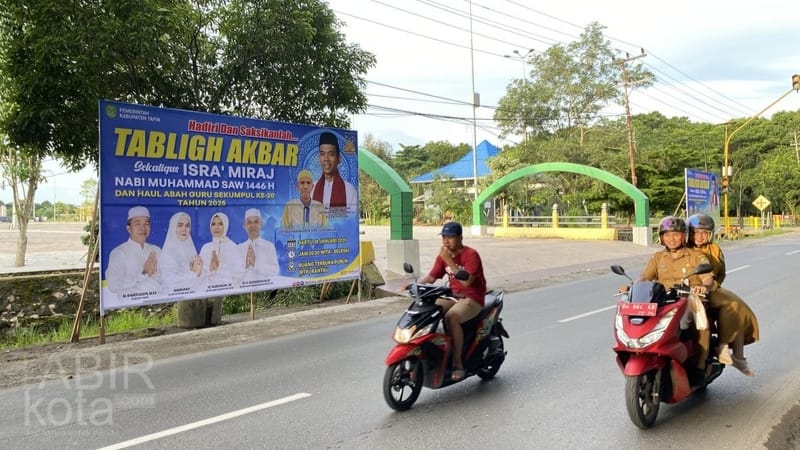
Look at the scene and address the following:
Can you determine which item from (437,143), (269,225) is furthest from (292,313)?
(437,143)

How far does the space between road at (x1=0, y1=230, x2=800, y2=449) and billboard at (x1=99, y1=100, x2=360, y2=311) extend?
5.71 feet

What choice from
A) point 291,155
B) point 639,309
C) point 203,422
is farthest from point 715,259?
point 291,155

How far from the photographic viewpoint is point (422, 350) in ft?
16.8

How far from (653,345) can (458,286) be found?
179 centimetres

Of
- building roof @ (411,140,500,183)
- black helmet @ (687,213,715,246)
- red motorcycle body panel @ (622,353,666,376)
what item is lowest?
red motorcycle body panel @ (622,353,666,376)

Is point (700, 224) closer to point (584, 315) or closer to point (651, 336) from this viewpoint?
point (651, 336)

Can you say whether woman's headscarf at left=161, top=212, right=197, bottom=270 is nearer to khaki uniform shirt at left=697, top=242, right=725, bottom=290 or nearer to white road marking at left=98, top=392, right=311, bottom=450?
white road marking at left=98, top=392, right=311, bottom=450

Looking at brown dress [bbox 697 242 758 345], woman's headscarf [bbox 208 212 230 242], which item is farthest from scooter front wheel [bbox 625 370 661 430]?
woman's headscarf [bbox 208 212 230 242]

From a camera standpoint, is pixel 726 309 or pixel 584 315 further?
pixel 584 315

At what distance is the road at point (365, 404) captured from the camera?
14.9 ft

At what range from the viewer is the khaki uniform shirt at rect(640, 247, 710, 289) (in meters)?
5.07

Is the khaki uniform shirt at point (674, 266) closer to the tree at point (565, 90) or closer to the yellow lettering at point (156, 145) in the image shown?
the yellow lettering at point (156, 145)

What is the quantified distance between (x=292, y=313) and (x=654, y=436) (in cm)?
802

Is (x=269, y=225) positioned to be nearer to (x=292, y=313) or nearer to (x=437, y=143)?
(x=292, y=313)
